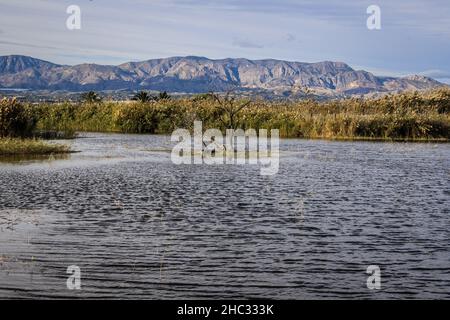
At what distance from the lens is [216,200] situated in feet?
69.4

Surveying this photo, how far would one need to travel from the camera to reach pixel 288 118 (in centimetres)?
5791

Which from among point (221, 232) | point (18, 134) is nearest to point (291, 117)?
point (18, 134)

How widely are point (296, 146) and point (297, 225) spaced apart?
28311mm

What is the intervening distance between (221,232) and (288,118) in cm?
4219

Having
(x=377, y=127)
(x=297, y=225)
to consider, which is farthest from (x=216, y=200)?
(x=377, y=127)

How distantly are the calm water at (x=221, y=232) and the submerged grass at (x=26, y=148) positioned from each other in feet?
20.4

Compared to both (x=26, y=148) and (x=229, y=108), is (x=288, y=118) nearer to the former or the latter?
(x=229, y=108)

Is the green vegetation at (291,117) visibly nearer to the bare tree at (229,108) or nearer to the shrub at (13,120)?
the bare tree at (229,108)

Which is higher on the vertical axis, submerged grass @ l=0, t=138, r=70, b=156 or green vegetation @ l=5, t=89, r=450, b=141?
green vegetation @ l=5, t=89, r=450, b=141

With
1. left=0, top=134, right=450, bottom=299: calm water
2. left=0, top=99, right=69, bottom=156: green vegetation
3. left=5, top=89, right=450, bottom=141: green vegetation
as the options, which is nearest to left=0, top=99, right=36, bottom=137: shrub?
left=0, top=99, right=69, bottom=156: green vegetation

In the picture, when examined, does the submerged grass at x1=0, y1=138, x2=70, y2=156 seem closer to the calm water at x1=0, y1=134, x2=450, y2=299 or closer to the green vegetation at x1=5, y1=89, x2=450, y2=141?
the calm water at x1=0, y1=134, x2=450, y2=299

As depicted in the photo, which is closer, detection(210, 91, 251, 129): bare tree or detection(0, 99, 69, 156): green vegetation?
detection(0, 99, 69, 156): green vegetation

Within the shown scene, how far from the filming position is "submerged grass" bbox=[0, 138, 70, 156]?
35.5 m

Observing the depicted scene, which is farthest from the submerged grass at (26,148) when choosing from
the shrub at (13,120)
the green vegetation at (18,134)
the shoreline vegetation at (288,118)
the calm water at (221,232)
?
the shoreline vegetation at (288,118)
